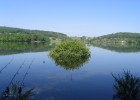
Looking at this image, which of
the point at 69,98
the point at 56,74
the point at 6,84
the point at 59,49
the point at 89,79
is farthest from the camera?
the point at 59,49

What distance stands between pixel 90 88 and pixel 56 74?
13.7 meters

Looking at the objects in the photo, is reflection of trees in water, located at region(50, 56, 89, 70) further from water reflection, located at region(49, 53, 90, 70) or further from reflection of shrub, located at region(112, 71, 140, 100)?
reflection of shrub, located at region(112, 71, 140, 100)

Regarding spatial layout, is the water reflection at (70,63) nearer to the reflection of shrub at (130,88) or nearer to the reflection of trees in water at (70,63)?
the reflection of trees in water at (70,63)

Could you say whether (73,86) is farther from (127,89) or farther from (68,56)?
(68,56)

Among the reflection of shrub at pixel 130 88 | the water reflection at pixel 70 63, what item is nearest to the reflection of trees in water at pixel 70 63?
the water reflection at pixel 70 63

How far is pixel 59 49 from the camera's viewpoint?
82.3 m

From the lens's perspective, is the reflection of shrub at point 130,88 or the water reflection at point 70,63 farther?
the water reflection at point 70,63

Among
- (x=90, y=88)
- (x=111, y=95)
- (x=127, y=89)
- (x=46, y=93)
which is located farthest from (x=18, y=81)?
(x=127, y=89)

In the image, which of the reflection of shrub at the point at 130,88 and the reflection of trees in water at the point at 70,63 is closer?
the reflection of shrub at the point at 130,88

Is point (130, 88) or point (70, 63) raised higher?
point (130, 88)

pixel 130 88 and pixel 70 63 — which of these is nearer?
pixel 130 88

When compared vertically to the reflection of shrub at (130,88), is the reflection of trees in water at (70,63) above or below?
below

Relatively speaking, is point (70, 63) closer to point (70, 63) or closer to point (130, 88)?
point (70, 63)

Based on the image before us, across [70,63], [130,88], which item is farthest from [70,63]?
[130,88]
